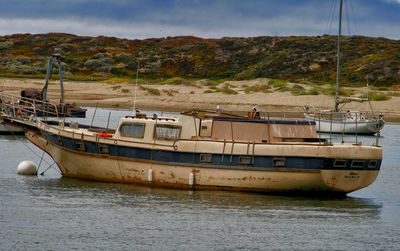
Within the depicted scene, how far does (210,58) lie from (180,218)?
114m

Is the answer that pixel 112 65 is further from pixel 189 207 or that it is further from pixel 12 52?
pixel 189 207

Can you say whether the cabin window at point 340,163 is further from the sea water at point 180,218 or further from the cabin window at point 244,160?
the cabin window at point 244,160

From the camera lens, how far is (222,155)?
2394 cm

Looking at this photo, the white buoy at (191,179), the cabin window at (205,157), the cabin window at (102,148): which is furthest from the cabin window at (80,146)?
the cabin window at (205,157)

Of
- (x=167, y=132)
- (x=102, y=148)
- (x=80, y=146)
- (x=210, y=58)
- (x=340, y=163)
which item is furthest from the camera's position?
(x=210, y=58)

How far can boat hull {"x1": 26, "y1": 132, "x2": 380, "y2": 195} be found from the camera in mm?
23656

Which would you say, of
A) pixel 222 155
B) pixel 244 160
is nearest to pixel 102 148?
pixel 222 155

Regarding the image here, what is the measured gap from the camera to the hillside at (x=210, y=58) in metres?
104

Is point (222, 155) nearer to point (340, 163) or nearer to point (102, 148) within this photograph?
point (340, 163)

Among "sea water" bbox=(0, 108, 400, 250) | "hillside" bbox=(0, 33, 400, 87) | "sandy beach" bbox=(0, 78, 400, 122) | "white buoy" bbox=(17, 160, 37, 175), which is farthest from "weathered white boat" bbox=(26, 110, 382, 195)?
"hillside" bbox=(0, 33, 400, 87)

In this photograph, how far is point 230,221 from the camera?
20.7m

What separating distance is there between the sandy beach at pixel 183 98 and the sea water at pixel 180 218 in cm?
4101

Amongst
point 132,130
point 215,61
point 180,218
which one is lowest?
point 180,218

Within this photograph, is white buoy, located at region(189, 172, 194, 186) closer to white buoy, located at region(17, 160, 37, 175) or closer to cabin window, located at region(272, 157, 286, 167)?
cabin window, located at region(272, 157, 286, 167)
